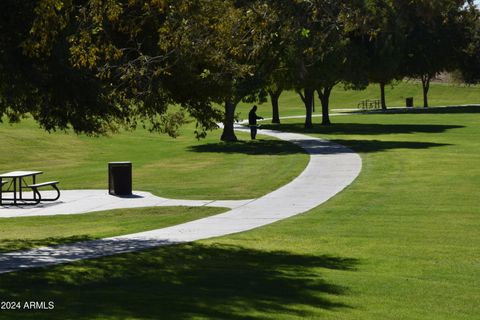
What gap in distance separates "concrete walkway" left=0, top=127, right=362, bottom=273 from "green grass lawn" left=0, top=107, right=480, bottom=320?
1.93 ft

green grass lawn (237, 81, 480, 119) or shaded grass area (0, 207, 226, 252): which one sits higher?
green grass lawn (237, 81, 480, 119)

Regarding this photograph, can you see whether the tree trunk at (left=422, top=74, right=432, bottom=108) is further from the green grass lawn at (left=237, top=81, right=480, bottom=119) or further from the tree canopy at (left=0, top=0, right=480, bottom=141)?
the tree canopy at (left=0, top=0, right=480, bottom=141)

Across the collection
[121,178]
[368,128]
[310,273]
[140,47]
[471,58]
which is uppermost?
[471,58]

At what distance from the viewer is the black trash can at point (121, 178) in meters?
26.4

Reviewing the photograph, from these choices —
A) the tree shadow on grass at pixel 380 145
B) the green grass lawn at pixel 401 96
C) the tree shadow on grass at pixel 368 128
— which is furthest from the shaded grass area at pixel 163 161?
the green grass lawn at pixel 401 96

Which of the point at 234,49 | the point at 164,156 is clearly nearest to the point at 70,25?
the point at 234,49

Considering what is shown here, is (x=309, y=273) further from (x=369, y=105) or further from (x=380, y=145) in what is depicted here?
(x=369, y=105)

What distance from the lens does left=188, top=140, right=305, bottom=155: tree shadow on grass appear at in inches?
1708

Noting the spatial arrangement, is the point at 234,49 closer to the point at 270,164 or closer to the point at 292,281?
the point at 292,281

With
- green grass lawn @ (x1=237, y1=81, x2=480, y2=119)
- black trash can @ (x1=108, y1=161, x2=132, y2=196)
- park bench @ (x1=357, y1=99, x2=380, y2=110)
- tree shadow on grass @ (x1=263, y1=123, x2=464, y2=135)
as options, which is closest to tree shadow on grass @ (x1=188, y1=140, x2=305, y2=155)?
tree shadow on grass @ (x1=263, y1=123, x2=464, y2=135)

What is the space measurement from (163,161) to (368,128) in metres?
25.8

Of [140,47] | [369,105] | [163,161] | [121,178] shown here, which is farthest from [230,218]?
[369,105]

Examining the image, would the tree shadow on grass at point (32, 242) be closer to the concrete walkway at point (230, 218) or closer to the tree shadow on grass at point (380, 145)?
the concrete walkway at point (230, 218)

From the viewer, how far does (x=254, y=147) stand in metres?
46.8
